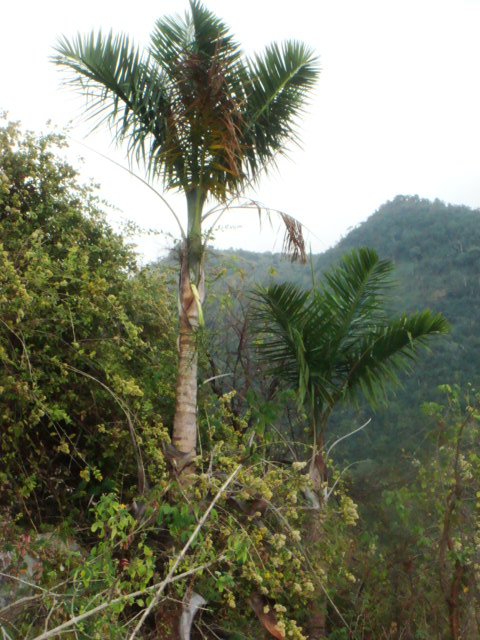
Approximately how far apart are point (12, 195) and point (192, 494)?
396 centimetres

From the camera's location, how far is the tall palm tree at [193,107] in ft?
19.8

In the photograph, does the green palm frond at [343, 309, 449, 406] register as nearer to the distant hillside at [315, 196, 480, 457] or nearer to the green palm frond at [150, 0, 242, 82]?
the distant hillside at [315, 196, 480, 457]

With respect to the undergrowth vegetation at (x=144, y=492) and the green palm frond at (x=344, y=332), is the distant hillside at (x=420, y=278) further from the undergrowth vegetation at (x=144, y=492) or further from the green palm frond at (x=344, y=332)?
the undergrowth vegetation at (x=144, y=492)

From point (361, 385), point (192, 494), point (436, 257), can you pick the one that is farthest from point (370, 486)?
point (436, 257)

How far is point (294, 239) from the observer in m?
6.36

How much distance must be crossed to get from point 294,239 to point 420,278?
78.4 feet

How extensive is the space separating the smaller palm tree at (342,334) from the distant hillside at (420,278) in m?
0.53

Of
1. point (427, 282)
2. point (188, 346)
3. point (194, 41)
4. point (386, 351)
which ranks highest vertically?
point (194, 41)

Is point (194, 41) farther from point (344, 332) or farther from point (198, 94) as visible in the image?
point (344, 332)

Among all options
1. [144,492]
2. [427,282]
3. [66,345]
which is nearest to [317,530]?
[144,492]

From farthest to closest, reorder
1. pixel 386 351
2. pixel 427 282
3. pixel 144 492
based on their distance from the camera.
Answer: pixel 427 282 → pixel 386 351 → pixel 144 492

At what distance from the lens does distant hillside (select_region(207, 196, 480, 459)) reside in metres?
15.6

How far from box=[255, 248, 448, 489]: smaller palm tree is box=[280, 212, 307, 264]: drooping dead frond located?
0.79 metres

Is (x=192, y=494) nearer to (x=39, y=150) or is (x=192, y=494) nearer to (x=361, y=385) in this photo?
(x=361, y=385)
